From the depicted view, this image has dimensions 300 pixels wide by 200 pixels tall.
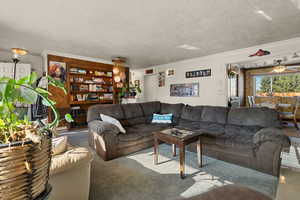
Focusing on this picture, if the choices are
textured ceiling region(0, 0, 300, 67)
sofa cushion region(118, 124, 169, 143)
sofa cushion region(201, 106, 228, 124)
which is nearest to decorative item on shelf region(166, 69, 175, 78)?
textured ceiling region(0, 0, 300, 67)

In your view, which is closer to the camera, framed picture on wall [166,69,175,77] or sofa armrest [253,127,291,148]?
sofa armrest [253,127,291,148]

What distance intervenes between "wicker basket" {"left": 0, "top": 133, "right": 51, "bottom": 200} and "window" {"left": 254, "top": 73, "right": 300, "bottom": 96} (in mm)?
8587

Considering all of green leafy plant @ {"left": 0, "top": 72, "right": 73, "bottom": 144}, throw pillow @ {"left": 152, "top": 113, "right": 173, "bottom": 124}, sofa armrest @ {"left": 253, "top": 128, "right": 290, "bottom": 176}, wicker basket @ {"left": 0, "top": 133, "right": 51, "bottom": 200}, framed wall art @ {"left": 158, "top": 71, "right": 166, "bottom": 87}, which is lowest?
sofa armrest @ {"left": 253, "top": 128, "right": 290, "bottom": 176}

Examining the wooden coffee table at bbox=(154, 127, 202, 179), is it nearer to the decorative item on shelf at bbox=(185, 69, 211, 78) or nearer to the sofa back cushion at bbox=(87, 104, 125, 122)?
the sofa back cushion at bbox=(87, 104, 125, 122)

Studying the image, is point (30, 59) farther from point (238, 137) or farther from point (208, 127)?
point (238, 137)

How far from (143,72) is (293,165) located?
6711 millimetres

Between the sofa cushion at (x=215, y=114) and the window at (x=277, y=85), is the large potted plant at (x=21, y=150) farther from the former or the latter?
the window at (x=277, y=85)

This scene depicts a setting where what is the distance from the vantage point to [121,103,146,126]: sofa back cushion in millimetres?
3521

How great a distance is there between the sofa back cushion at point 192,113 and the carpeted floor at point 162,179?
1120 mm

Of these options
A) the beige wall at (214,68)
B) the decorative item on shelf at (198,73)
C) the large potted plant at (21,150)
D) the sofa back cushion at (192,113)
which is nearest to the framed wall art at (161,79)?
the beige wall at (214,68)

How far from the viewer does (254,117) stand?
276cm

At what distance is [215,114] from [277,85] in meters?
5.66

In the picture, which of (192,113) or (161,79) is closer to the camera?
(192,113)

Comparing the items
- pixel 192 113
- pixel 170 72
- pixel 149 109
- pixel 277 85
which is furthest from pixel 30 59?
pixel 277 85
